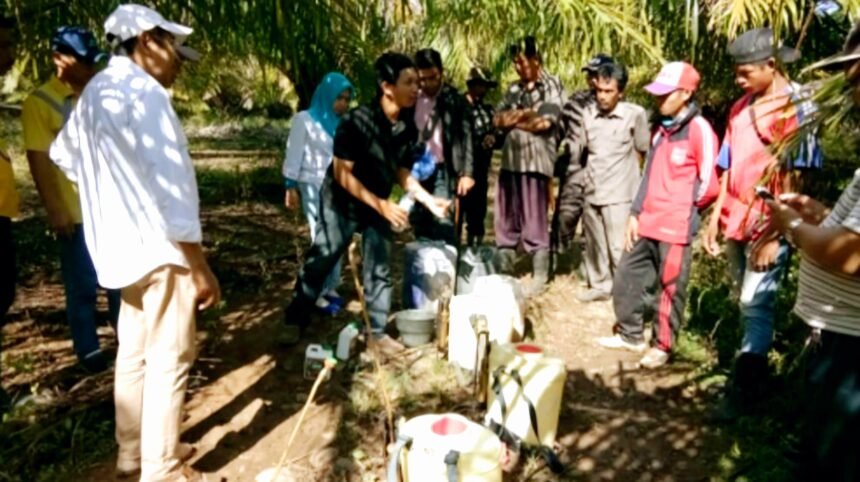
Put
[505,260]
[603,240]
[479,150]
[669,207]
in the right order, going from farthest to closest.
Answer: [479,150] → [505,260] → [603,240] → [669,207]

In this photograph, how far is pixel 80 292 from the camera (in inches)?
128

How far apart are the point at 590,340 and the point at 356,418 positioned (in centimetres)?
174

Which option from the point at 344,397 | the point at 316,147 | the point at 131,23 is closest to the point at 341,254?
the point at 344,397

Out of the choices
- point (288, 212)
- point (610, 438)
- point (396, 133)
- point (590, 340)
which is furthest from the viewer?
point (288, 212)

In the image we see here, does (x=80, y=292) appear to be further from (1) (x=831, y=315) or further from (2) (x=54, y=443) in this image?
(1) (x=831, y=315)

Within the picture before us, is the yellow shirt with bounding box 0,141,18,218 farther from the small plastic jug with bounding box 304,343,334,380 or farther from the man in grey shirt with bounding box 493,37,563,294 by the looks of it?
the man in grey shirt with bounding box 493,37,563,294

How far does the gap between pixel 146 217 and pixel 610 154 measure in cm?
318

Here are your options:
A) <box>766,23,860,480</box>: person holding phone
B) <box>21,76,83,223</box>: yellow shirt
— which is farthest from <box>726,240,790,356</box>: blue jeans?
<box>21,76,83,223</box>: yellow shirt

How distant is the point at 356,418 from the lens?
125 inches

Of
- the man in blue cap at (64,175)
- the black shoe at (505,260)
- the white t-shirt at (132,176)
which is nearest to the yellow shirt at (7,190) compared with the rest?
the man in blue cap at (64,175)

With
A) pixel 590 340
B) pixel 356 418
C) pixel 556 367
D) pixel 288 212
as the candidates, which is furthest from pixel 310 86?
pixel 556 367

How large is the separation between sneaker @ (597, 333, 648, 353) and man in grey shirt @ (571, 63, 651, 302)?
75 centimetres

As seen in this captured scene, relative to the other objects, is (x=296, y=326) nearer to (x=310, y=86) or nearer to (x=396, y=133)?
(x=396, y=133)

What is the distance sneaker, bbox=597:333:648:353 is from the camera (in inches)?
158
